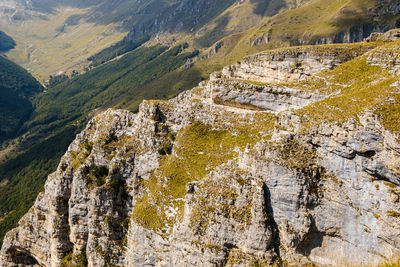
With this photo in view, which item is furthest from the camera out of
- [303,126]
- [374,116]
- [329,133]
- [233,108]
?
[233,108]

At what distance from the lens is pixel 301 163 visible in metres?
26.4

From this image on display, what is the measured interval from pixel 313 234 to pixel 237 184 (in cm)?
A: 985

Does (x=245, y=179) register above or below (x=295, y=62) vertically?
below

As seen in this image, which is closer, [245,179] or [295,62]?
[245,179]

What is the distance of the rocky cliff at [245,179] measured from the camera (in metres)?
23.3

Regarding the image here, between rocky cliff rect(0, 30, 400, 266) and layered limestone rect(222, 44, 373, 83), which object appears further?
layered limestone rect(222, 44, 373, 83)

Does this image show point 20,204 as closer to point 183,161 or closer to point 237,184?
point 183,161

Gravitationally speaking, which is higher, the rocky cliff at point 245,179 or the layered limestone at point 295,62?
the layered limestone at point 295,62

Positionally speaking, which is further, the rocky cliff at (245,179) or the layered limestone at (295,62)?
the layered limestone at (295,62)

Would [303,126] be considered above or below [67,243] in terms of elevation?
above

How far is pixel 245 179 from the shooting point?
29.8 metres

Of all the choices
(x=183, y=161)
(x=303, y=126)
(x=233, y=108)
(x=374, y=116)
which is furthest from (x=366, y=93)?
(x=183, y=161)

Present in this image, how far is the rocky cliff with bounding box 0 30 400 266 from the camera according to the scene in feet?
76.3

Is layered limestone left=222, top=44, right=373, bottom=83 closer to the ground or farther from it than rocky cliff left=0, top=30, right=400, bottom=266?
farther from it
